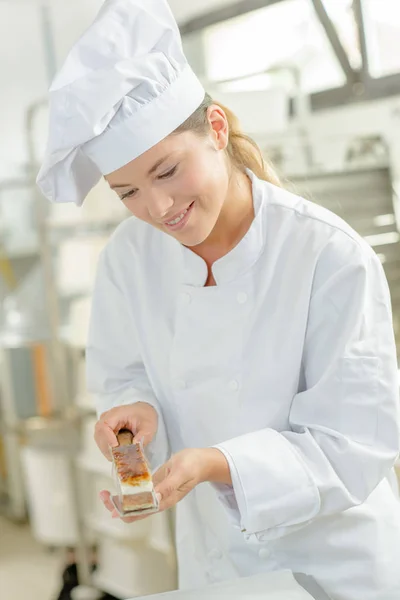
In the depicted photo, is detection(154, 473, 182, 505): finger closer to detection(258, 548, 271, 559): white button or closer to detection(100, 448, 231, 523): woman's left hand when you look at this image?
detection(100, 448, 231, 523): woman's left hand

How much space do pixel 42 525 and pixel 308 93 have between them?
76.8 inches

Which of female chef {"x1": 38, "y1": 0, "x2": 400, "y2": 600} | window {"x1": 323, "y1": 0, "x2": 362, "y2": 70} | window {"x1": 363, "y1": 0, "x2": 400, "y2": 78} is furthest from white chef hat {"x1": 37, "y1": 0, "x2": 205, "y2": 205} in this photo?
window {"x1": 323, "y1": 0, "x2": 362, "y2": 70}

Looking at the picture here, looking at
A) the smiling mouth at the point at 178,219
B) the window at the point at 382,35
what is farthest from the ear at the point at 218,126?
the window at the point at 382,35

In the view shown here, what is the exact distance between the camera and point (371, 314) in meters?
1.06

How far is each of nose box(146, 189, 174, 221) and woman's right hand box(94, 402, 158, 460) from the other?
1.13ft

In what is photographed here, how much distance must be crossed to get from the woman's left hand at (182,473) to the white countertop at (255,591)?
11 centimetres

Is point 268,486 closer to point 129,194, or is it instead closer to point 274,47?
point 129,194

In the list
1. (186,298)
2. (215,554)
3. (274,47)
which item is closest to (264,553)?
(215,554)

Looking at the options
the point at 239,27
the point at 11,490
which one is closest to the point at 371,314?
the point at 239,27

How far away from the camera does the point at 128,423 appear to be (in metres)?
1.20

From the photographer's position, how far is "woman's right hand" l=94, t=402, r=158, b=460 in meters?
1.17

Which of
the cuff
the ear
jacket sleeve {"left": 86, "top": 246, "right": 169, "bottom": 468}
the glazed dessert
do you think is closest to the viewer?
the glazed dessert

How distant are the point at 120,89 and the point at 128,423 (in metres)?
0.51

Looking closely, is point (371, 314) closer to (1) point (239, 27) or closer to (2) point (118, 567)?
(2) point (118, 567)
